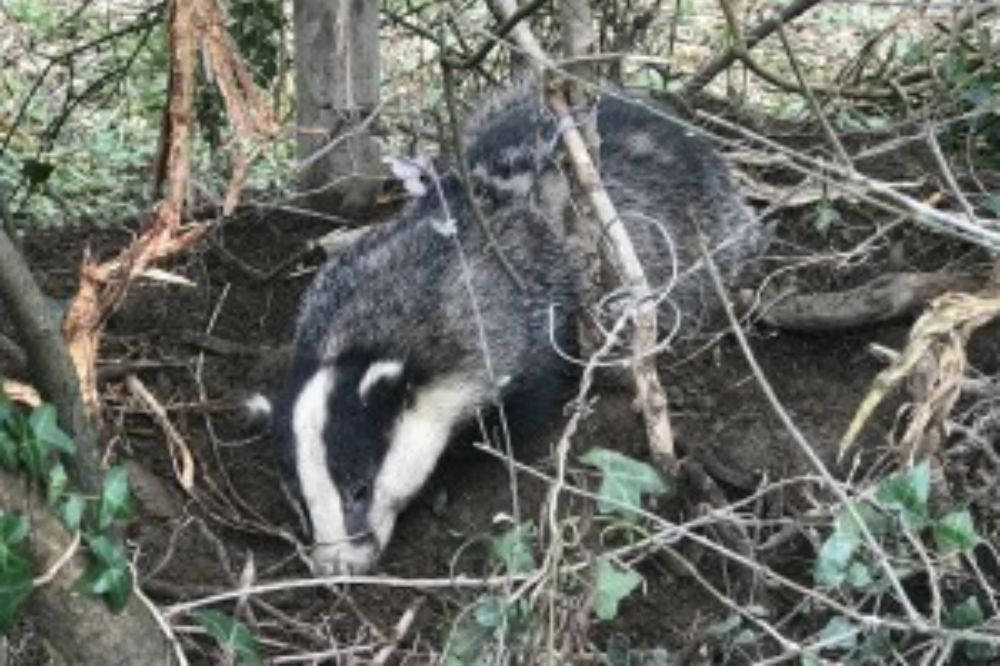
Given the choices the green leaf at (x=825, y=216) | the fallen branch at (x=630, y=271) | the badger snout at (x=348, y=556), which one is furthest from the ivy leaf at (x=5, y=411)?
the green leaf at (x=825, y=216)

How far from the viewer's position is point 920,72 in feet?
17.5

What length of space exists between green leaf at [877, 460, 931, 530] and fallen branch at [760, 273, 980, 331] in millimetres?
1134

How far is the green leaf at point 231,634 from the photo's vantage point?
9.34ft

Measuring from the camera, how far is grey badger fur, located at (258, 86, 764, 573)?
13.2ft

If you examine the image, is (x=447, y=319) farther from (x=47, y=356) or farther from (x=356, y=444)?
(x=47, y=356)

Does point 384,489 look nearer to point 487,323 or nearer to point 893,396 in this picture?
point 487,323

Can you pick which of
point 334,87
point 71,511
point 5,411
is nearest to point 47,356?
point 5,411

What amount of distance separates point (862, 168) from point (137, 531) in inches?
93.2

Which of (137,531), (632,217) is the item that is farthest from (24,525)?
(632,217)

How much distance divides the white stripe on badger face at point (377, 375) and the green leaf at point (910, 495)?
1411mm

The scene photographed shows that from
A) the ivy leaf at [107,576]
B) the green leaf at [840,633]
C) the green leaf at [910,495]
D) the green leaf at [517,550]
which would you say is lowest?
the green leaf at [840,633]

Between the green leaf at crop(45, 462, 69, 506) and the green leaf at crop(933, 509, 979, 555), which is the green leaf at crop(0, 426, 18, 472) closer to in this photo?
the green leaf at crop(45, 462, 69, 506)

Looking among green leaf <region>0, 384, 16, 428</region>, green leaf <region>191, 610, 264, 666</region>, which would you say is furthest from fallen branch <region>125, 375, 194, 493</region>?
green leaf <region>0, 384, 16, 428</region>

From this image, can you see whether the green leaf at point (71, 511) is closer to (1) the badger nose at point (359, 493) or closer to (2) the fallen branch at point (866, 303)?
(1) the badger nose at point (359, 493)
